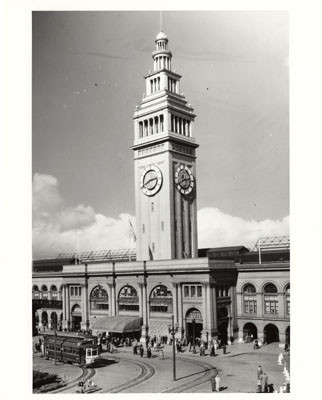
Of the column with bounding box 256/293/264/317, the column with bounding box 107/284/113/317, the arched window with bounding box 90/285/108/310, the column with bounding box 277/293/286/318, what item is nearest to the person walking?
the column with bounding box 277/293/286/318

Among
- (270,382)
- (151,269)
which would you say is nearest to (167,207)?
(151,269)

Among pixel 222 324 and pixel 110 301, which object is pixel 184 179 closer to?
pixel 110 301

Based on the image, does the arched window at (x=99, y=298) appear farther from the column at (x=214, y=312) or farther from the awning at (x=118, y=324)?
the column at (x=214, y=312)

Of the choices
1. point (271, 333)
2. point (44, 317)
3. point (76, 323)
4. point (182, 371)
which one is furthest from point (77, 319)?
point (182, 371)

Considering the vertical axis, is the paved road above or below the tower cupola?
below

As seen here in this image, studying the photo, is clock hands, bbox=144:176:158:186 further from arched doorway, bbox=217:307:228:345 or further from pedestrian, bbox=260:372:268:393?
pedestrian, bbox=260:372:268:393

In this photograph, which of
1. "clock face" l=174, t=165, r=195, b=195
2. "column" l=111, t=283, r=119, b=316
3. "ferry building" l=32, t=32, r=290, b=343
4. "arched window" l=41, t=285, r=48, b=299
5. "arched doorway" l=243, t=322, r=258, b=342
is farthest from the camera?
"arched window" l=41, t=285, r=48, b=299
